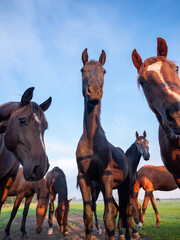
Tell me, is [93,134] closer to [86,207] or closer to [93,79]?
[93,79]

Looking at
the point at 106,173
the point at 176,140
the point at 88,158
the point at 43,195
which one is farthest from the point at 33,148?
the point at 43,195

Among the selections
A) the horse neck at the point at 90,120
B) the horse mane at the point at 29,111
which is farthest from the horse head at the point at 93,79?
the horse mane at the point at 29,111

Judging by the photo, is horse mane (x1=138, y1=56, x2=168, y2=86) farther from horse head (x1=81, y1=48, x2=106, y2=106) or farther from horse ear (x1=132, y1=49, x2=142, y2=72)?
horse head (x1=81, y1=48, x2=106, y2=106)

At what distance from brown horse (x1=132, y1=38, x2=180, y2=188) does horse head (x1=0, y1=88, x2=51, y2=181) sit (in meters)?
1.94

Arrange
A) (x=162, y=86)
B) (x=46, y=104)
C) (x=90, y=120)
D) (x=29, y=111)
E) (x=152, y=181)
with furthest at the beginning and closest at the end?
(x=152, y=181) < (x=90, y=120) < (x=46, y=104) < (x=29, y=111) < (x=162, y=86)

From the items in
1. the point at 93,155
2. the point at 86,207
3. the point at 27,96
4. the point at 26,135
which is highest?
the point at 27,96

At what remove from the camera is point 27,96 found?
11.1 ft

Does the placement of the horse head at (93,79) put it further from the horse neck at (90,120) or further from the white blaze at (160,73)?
the white blaze at (160,73)

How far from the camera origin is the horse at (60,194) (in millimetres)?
7688

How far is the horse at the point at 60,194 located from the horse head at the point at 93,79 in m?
6.06

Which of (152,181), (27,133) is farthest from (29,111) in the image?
(152,181)

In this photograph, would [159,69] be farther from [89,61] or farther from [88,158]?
[88,158]

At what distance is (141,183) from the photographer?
12.0 metres

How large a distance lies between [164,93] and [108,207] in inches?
91.3
